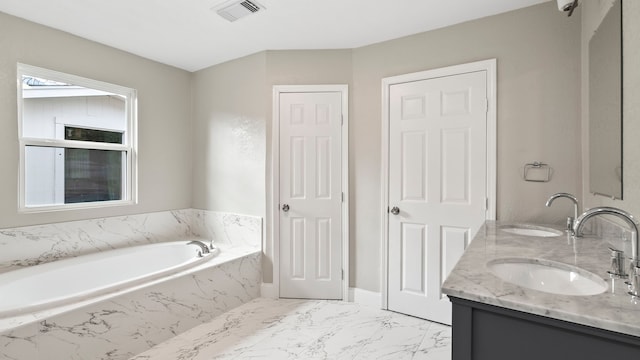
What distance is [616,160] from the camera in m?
1.47

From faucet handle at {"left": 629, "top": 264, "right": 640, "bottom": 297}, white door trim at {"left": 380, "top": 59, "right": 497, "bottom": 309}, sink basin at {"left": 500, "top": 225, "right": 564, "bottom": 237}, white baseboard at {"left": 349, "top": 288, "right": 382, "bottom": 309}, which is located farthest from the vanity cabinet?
white baseboard at {"left": 349, "top": 288, "right": 382, "bottom": 309}

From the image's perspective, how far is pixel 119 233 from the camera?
3.06 m

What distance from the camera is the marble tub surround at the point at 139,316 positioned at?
66.2 inches

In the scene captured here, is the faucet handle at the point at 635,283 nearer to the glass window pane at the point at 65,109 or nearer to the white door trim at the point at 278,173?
the white door trim at the point at 278,173

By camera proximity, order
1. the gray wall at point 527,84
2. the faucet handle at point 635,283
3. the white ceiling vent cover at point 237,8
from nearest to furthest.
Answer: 1. the faucet handle at point 635,283
2. the gray wall at point 527,84
3. the white ceiling vent cover at point 237,8

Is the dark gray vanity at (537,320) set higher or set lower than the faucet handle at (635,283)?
lower

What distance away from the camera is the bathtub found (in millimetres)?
1947

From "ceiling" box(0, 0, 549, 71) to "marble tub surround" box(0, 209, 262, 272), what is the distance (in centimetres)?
166

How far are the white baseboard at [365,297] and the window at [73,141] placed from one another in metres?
2.42

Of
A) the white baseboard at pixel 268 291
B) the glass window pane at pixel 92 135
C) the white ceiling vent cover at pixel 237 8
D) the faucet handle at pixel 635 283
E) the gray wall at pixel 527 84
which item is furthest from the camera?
the white baseboard at pixel 268 291

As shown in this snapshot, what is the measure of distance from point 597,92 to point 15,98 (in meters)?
3.97

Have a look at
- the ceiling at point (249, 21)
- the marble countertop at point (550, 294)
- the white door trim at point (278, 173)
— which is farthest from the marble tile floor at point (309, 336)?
the ceiling at point (249, 21)

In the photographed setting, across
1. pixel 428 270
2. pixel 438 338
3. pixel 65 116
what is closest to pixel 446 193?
pixel 428 270

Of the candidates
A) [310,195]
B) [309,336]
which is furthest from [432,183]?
[309,336]
